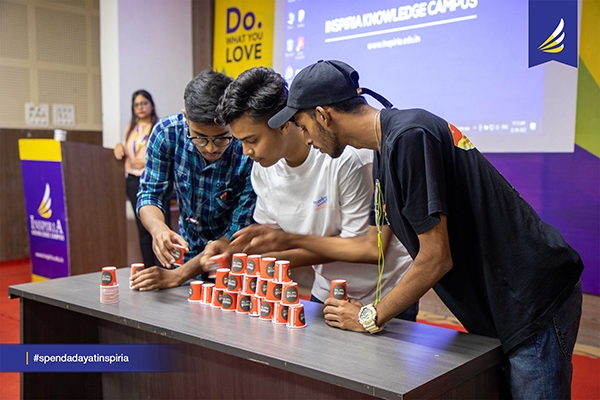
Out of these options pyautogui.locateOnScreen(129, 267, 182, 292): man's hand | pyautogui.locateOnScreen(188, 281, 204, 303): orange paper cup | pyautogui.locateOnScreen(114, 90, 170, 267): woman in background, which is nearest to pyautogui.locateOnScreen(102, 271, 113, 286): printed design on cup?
pyautogui.locateOnScreen(129, 267, 182, 292): man's hand

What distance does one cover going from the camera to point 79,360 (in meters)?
2.29

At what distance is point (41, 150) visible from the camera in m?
4.50

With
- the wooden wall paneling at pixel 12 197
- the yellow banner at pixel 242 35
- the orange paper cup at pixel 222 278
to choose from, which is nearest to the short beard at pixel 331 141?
the orange paper cup at pixel 222 278

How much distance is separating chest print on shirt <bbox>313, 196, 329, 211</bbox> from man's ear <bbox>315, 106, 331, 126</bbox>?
1.50 feet

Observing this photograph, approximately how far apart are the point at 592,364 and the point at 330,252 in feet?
7.01

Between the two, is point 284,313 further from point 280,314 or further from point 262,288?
point 262,288

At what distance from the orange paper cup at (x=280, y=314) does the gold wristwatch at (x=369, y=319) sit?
0.77 feet

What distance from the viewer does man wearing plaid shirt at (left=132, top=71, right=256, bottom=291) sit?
7.07ft

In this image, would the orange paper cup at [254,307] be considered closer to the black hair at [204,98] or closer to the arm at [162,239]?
the arm at [162,239]

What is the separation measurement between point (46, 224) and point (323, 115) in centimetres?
358

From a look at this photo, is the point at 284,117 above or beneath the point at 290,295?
above

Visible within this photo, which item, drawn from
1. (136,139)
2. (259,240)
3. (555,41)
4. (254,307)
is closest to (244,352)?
(254,307)

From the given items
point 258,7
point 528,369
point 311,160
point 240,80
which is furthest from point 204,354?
point 258,7

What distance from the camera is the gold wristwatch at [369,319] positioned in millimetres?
1591
